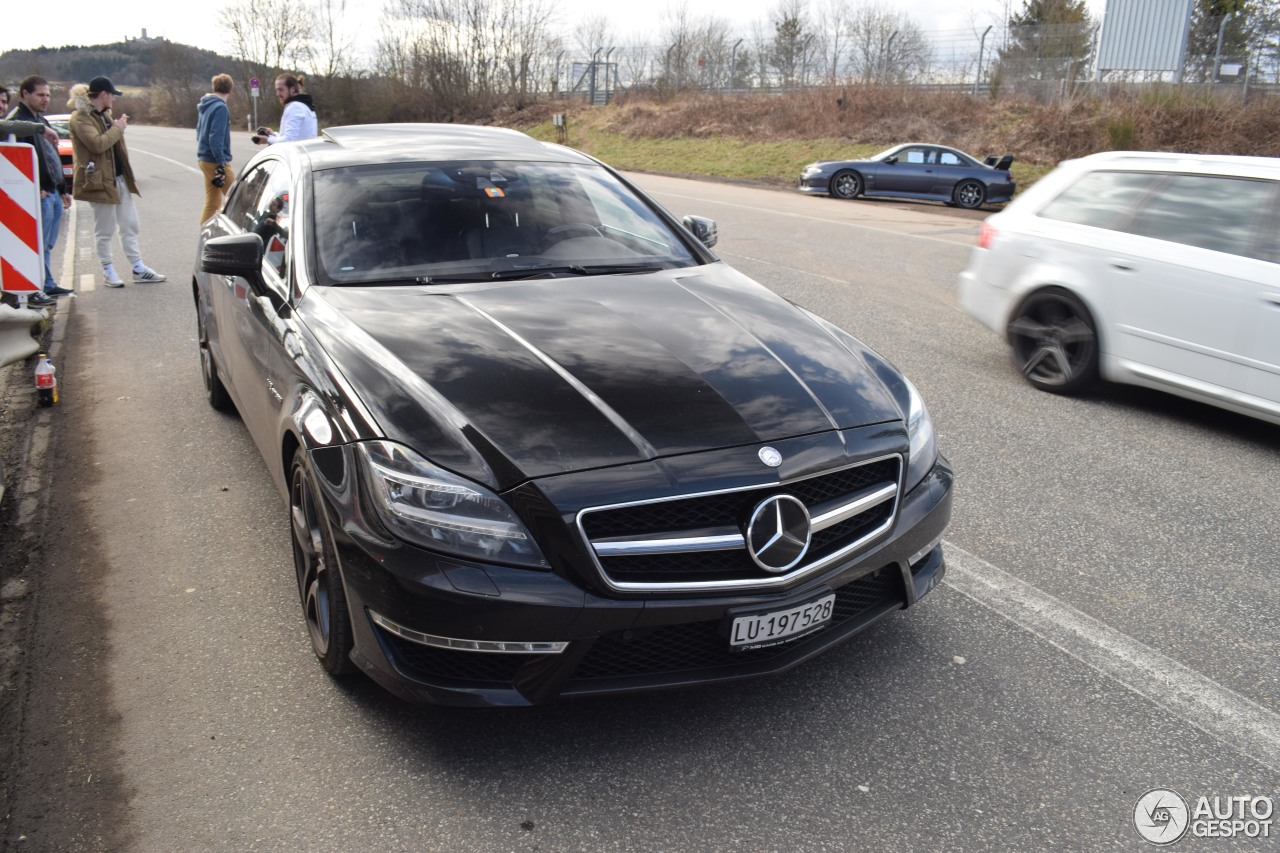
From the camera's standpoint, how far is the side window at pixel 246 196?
17.1ft

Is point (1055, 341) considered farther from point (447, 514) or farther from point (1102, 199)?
point (447, 514)

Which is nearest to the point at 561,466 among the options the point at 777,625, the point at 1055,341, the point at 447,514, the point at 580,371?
the point at 447,514

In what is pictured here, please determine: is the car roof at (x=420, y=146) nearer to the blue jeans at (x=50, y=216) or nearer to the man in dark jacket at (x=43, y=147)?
the man in dark jacket at (x=43, y=147)

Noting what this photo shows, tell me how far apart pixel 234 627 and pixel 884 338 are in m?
5.66

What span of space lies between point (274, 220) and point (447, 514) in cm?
238

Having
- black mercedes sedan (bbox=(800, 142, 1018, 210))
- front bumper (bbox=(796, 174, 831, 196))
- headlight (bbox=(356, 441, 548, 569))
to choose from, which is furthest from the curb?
black mercedes sedan (bbox=(800, 142, 1018, 210))

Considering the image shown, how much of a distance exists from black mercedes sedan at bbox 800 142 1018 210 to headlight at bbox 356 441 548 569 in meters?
20.4

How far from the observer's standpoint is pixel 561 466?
2832 millimetres

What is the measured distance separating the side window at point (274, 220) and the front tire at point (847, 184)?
18388 mm

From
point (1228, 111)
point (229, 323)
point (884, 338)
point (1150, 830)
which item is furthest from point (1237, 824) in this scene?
point (1228, 111)

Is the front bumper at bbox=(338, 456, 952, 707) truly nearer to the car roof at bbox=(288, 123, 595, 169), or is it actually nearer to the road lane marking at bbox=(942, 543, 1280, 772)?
the road lane marking at bbox=(942, 543, 1280, 772)

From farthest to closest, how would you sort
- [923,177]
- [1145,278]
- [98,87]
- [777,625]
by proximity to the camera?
1. [923,177]
2. [98,87]
3. [1145,278]
4. [777,625]

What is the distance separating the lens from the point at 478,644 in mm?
2771

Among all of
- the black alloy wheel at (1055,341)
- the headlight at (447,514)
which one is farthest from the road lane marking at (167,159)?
the headlight at (447,514)
